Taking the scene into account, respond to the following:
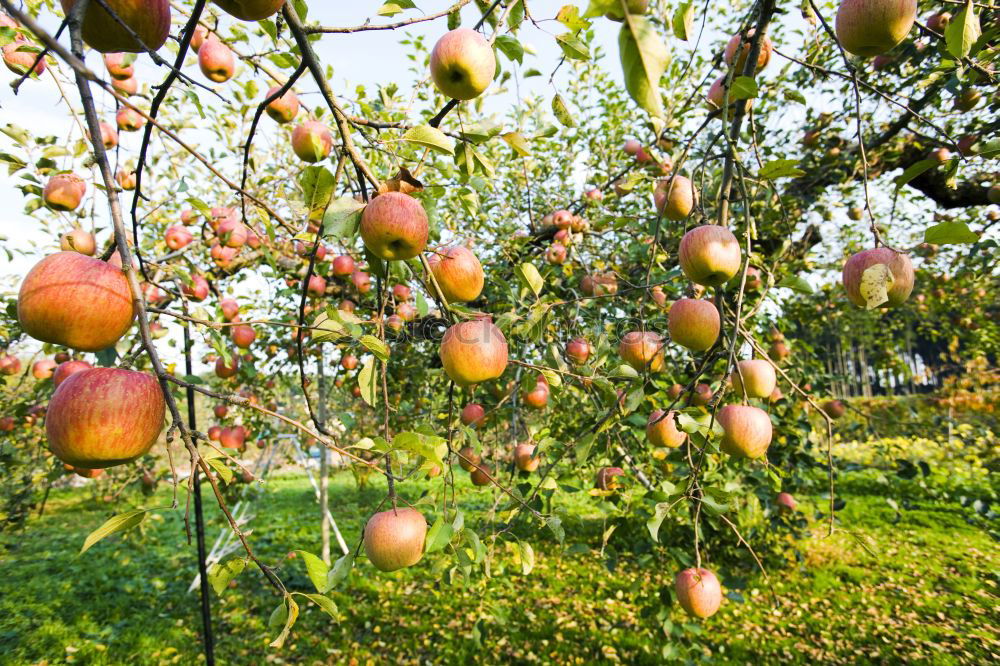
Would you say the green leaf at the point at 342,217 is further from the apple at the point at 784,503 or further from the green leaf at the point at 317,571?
the apple at the point at 784,503

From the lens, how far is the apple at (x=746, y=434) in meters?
1.45

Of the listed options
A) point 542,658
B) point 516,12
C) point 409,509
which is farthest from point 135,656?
point 516,12

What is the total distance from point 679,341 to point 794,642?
353cm

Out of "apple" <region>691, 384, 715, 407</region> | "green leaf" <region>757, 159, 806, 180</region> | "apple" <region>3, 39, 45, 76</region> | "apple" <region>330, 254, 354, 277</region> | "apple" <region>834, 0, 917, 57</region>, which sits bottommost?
"apple" <region>691, 384, 715, 407</region>

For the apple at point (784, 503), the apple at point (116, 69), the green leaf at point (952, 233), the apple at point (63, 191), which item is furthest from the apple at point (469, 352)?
the apple at point (784, 503)

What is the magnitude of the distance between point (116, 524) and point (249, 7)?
86 centimetres

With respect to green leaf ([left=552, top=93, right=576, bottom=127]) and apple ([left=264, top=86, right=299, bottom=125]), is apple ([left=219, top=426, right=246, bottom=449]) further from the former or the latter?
green leaf ([left=552, top=93, right=576, bottom=127])

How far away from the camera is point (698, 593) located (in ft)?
5.94

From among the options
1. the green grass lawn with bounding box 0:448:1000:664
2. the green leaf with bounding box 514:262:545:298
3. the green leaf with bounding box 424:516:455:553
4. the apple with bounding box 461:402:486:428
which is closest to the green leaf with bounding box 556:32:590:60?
the green leaf with bounding box 514:262:545:298

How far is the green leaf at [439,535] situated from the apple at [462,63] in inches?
38.4

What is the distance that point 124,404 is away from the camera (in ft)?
3.00

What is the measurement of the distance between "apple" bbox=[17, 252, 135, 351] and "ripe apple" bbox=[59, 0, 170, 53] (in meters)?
0.40

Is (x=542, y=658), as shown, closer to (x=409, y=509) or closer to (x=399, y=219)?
(x=409, y=509)

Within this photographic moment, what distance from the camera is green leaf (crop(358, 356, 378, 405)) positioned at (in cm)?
118
